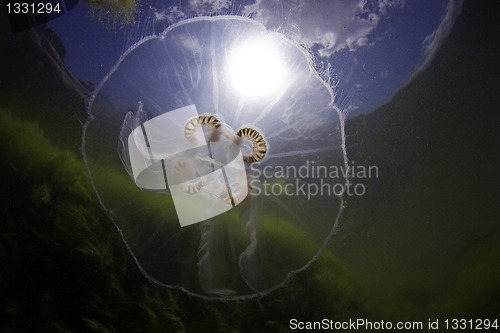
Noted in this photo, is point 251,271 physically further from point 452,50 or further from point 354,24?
point 452,50

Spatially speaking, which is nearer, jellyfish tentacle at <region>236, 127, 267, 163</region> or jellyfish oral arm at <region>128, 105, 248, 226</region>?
jellyfish oral arm at <region>128, 105, 248, 226</region>

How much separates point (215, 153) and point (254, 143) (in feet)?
0.75

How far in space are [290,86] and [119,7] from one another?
3.78 ft

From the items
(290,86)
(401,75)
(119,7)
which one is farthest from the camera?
(401,75)

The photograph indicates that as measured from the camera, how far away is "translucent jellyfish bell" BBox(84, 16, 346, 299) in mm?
2326

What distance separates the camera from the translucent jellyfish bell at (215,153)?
233 centimetres

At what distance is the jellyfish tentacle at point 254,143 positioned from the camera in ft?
7.90

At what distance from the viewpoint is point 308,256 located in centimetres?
272

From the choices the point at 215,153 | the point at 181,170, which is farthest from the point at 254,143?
the point at 181,170

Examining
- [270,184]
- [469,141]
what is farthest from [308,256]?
[469,141]

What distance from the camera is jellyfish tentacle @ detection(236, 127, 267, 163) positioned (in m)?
2.41

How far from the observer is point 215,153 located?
2.36 meters

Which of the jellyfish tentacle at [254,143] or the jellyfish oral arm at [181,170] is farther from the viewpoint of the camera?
the jellyfish tentacle at [254,143]

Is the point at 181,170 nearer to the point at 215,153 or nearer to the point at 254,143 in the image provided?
the point at 215,153
